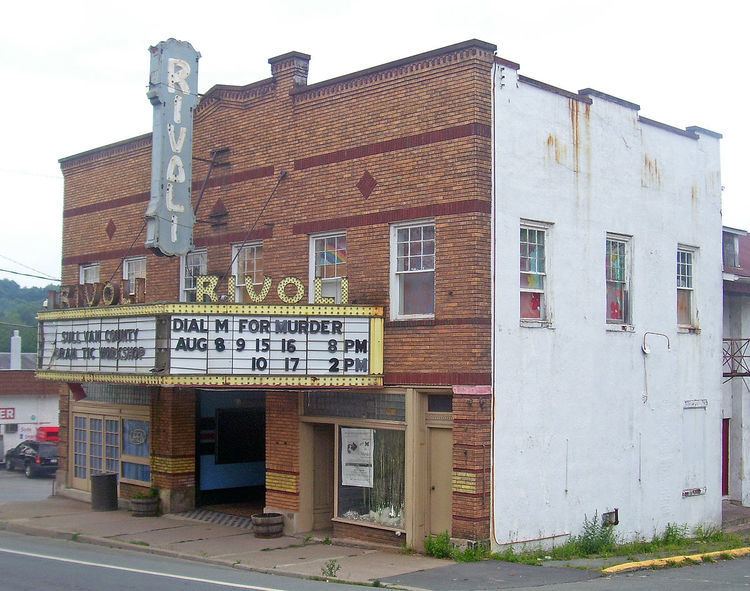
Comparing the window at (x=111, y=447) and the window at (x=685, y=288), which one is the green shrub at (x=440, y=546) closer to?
the window at (x=685, y=288)

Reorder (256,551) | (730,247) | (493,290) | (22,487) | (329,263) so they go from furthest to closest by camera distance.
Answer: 1. (22,487)
2. (730,247)
3. (329,263)
4. (256,551)
5. (493,290)

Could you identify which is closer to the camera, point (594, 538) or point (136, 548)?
point (594, 538)

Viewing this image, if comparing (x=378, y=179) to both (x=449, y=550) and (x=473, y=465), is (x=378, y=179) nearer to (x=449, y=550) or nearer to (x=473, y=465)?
(x=473, y=465)

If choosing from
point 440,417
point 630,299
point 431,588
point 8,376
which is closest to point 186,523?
point 440,417

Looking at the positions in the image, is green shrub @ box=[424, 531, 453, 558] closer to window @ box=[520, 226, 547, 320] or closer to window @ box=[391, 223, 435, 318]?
window @ box=[391, 223, 435, 318]

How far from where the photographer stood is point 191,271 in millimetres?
21906

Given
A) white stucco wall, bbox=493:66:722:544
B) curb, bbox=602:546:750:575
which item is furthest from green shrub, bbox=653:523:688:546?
curb, bbox=602:546:750:575

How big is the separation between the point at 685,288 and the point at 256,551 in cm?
1014

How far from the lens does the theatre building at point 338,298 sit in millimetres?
16250

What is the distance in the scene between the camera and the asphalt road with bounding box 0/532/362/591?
1333 cm

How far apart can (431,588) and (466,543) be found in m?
2.25

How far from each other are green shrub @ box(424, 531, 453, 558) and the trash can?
9.58 metres

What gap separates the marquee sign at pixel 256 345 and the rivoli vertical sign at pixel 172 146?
2189 mm

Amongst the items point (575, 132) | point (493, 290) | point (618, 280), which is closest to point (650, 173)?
point (618, 280)
